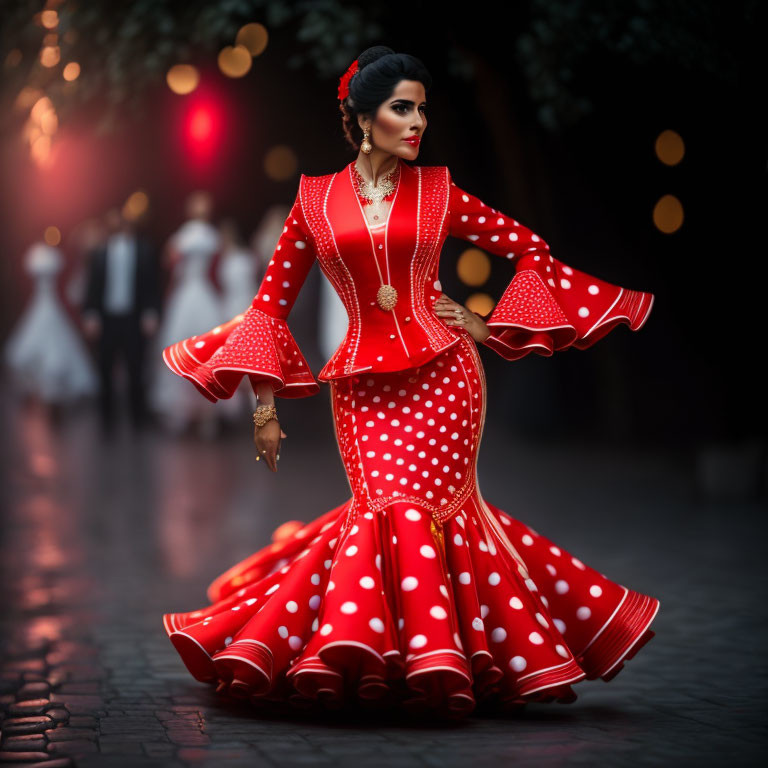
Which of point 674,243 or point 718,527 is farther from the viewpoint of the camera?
point 674,243

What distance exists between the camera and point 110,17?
11180mm

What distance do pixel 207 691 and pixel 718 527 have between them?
4.82 m

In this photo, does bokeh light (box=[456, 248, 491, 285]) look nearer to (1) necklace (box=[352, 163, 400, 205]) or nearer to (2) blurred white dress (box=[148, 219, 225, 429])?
(2) blurred white dress (box=[148, 219, 225, 429])

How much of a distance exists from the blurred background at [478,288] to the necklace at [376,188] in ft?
7.16

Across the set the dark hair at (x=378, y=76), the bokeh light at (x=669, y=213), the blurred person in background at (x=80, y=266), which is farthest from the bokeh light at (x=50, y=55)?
the dark hair at (x=378, y=76)

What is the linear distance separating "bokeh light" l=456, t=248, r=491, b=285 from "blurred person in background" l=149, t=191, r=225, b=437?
283 cm

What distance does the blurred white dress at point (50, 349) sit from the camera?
1877cm

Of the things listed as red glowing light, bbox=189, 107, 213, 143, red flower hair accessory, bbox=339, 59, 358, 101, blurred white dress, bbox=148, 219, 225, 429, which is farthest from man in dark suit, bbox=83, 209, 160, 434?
red flower hair accessory, bbox=339, 59, 358, 101

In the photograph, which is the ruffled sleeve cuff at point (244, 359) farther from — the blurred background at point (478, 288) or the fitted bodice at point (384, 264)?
the blurred background at point (478, 288)

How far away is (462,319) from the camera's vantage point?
15.2ft

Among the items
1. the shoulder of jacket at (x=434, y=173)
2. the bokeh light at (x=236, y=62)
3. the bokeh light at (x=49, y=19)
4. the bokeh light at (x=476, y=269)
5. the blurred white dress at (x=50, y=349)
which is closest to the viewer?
the shoulder of jacket at (x=434, y=173)

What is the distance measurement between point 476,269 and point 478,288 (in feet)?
0.81

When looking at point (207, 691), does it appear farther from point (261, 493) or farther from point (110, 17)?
point (110, 17)

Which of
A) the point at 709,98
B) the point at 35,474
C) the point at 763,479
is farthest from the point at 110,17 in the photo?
the point at 763,479
